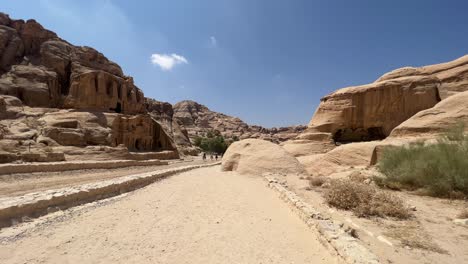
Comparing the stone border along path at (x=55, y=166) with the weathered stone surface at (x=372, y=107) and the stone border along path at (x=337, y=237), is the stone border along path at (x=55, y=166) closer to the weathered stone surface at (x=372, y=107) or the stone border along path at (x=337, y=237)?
the stone border along path at (x=337, y=237)

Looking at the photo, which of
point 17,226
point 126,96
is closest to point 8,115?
point 126,96

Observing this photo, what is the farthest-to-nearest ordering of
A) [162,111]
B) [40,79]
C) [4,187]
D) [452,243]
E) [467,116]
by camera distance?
[162,111] < [40,79] < [467,116] < [4,187] < [452,243]

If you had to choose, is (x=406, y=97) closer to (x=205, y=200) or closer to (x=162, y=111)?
(x=205, y=200)

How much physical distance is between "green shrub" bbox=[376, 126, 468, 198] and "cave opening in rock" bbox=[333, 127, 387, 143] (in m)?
20.8

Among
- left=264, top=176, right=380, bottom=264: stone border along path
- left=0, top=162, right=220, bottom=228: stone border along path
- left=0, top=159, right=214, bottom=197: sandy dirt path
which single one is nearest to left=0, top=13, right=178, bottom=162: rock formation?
left=0, top=159, right=214, bottom=197: sandy dirt path

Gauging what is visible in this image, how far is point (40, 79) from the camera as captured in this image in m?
45.4

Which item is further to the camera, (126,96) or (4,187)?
(126,96)

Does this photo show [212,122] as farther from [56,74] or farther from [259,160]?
[259,160]

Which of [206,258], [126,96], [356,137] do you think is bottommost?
[206,258]

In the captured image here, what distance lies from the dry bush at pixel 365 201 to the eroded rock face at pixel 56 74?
4176 cm

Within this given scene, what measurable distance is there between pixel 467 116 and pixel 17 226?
1847 centimetres

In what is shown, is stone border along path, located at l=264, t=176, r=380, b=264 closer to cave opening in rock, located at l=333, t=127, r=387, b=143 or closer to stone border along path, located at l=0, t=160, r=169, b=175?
stone border along path, located at l=0, t=160, r=169, b=175

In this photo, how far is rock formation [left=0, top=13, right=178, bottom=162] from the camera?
26.2 m

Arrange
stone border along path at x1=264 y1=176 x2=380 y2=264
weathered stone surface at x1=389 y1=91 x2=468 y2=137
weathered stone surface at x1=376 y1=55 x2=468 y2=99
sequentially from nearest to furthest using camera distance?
stone border along path at x1=264 y1=176 x2=380 y2=264 → weathered stone surface at x1=389 y1=91 x2=468 y2=137 → weathered stone surface at x1=376 y1=55 x2=468 y2=99
